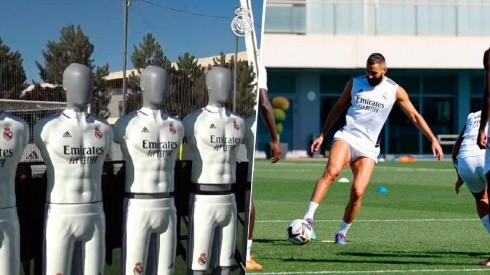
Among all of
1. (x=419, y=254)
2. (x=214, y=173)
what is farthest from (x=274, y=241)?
(x=214, y=173)

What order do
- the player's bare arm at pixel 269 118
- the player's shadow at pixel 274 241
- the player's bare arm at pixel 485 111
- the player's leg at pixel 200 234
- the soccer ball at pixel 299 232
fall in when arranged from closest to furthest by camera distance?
the player's leg at pixel 200 234, the player's bare arm at pixel 269 118, the player's bare arm at pixel 485 111, the soccer ball at pixel 299 232, the player's shadow at pixel 274 241

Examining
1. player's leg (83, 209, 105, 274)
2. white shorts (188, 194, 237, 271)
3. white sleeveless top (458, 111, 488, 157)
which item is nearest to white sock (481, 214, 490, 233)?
white sleeveless top (458, 111, 488, 157)

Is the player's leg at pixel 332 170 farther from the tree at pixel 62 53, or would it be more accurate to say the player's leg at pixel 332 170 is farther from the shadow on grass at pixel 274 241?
the tree at pixel 62 53

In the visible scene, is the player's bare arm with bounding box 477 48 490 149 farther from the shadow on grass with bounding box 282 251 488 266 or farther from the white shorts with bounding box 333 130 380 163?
the white shorts with bounding box 333 130 380 163

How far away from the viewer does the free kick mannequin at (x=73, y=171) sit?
3.16m

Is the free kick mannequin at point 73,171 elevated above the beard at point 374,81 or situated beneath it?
situated beneath

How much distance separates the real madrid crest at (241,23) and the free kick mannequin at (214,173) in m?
0.12

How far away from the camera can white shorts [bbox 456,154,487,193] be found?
1000cm

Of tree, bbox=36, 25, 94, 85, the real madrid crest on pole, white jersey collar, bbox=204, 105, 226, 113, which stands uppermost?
the real madrid crest on pole

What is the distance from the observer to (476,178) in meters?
10.0

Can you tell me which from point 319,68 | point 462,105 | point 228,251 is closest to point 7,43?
point 228,251

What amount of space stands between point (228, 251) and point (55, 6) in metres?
0.96

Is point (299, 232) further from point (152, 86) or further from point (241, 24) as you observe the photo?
point (152, 86)

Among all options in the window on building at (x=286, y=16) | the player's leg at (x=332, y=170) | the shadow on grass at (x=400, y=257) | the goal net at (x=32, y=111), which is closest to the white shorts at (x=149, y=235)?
the goal net at (x=32, y=111)
